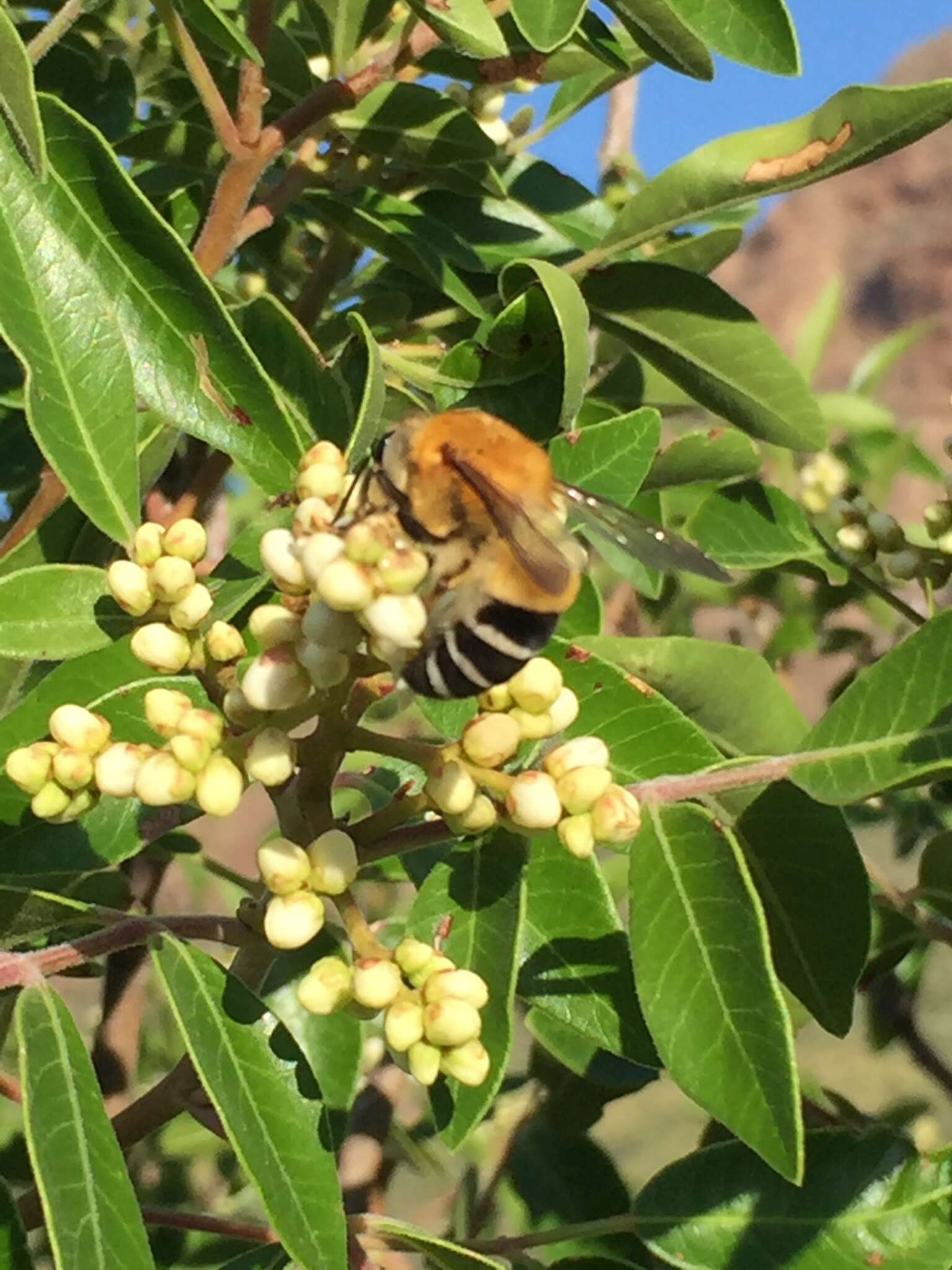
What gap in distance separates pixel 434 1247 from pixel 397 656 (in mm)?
506

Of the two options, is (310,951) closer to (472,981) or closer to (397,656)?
(472,981)

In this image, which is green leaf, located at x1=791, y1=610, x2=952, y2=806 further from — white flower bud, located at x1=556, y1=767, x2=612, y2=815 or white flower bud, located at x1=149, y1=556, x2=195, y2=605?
white flower bud, located at x1=149, y1=556, x2=195, y2=605

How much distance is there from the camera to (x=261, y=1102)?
1.02 m

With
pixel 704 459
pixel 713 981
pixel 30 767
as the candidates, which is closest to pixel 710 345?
pixel 704 459

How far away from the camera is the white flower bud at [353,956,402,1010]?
0.94 meters

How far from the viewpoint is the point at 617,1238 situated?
145 cm

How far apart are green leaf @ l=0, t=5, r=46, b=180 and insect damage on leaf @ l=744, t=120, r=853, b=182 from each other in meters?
0.59

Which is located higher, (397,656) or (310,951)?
(397,656)

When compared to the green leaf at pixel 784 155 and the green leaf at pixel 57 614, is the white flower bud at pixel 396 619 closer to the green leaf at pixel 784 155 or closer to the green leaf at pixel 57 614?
the green leaf at pixel 57 614

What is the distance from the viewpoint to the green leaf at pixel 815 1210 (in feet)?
3.87

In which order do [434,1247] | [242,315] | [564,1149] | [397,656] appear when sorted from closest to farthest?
[397,656]
[434,1247]
[242,315]
[564,1149]

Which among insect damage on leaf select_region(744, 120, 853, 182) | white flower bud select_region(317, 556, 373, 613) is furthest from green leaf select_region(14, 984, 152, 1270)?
insect damage on leaf select_region(744, 120, 853, 182)

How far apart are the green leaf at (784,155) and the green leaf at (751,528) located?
0.41 meters

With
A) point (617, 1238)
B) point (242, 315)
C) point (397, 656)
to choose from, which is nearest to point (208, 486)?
point (242, 315)
